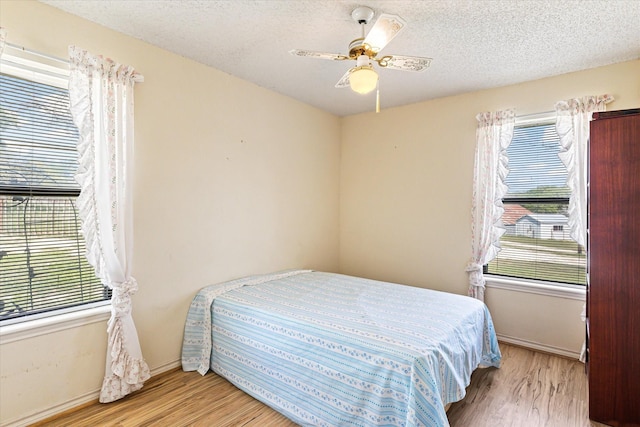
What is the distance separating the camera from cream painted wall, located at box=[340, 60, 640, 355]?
295 cm

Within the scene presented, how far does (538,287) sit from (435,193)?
4.42 feet

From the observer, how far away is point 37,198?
204 cm

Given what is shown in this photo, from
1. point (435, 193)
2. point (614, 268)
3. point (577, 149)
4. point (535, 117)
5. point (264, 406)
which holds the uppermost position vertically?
point (535, 117)

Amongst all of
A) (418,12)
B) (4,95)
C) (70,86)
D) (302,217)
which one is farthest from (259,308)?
(418,12)

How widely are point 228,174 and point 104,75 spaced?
1.21 meters

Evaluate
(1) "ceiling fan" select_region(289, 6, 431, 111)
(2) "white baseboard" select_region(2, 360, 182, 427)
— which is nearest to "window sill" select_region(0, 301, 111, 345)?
(2) "white baseboard" select_region(2, 360, 182, 427)

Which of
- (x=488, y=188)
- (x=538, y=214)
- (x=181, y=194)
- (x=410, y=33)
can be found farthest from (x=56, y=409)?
(x=538, y=214)

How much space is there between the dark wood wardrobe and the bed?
71 centimetres

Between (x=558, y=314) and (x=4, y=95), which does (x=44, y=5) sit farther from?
(x=558, y=314)

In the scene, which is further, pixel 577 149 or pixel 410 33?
pixel 577 149

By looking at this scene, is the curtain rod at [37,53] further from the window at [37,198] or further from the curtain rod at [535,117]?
the curtain rod at [535,117]

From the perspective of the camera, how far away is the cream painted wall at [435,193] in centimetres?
295

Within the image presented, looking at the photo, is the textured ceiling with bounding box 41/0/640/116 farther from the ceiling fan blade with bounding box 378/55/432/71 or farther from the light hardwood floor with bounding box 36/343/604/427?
the light hardwood floor with bounding box 36/343/604/427

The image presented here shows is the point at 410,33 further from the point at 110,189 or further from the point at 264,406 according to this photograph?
the point at 264,406
